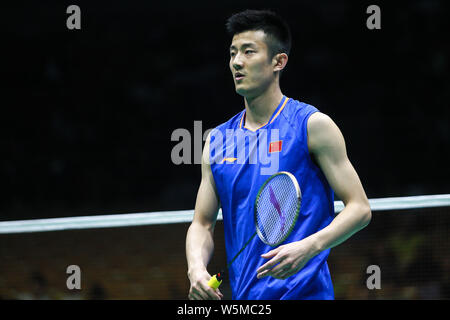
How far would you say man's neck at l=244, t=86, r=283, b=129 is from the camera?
298 cm

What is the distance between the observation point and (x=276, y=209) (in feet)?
8.73

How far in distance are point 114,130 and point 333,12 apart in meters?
3.17

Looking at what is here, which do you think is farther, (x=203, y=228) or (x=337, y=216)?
(x=203, y=228)

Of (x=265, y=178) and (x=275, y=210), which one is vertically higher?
(x=265, y=178)

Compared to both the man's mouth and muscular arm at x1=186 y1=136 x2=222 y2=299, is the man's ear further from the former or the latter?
muscular arm at x1=186 y1=136 x2=222 y2=299

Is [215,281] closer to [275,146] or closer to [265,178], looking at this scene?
[265,178]

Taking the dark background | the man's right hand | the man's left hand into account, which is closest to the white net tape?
the man's right hand


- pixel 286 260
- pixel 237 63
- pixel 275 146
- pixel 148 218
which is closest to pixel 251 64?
pixel 237 63

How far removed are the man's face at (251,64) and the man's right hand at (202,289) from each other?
0.87m

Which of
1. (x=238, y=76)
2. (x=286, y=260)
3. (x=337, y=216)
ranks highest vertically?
(x=238, y=76)

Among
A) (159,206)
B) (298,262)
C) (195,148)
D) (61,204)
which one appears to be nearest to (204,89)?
(195,148)

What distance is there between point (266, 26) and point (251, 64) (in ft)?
0.72
